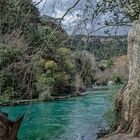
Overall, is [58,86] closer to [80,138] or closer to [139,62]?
[80,138]

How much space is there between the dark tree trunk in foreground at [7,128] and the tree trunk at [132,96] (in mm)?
4703

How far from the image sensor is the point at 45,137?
23.8 metres

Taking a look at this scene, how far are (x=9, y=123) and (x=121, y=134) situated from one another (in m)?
5.21

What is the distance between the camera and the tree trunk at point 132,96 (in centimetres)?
1359

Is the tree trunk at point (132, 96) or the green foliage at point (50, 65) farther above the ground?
the green foliage at point (50, 65)

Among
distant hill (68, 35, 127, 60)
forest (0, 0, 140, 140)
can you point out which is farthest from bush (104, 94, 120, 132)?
distant hill (68, 35, 127, 60)

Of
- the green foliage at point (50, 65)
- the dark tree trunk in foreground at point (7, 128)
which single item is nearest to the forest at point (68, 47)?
the dark tree trunk in foreground at point (7, 128)

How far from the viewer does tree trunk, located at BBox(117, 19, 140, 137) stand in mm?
13594

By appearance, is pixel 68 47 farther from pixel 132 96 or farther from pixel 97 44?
pixel 132 96

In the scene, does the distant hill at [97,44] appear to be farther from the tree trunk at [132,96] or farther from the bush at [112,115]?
the bush at [112,115]

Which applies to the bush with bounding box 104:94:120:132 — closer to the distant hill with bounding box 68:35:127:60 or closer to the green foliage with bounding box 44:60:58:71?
the distant hill with bounding box 68:35:127:60

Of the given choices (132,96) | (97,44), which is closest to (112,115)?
(132,96)

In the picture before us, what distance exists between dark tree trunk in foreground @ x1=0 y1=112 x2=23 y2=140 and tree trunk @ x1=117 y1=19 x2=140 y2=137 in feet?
15.4

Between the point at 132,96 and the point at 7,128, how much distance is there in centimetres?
524
